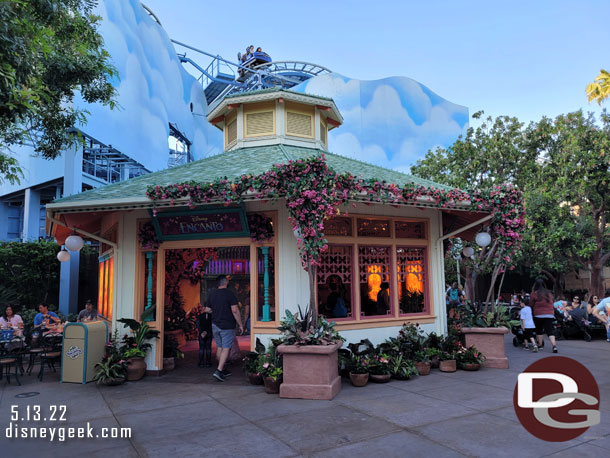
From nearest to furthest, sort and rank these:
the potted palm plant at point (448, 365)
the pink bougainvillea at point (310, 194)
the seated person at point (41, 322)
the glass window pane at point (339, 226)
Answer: the pink bougainvillea at point (310, 194) < the potted palm plant at point (448, 365) < the glass window pane at point (339, 226) < the seated person at point (41, 322)

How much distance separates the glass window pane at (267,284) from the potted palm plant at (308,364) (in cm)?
124

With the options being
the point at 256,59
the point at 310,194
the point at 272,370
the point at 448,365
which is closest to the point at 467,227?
the point at 448,365

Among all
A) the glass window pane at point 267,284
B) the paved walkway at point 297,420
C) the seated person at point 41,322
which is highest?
the glass window pane at point 267,284

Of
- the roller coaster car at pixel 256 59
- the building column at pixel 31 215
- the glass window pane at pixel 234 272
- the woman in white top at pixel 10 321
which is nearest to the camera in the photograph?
the woman in white top at pixel 10 321

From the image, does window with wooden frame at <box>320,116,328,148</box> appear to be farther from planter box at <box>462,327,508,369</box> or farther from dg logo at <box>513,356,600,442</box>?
dg logo at <box>513,356,600,442</box>

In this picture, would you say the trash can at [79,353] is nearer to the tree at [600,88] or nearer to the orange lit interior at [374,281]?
the orange lit interior at [374,281]

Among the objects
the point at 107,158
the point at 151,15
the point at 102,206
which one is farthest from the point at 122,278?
the point at 151,15

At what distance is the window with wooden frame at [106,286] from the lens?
9.52m

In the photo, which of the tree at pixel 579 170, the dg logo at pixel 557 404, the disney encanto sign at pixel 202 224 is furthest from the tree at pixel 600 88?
the disney encanto sign at pixel 202 224

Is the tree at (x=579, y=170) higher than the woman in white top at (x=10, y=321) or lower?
higher

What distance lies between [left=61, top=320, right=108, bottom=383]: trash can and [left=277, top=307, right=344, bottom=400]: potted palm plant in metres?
3.68


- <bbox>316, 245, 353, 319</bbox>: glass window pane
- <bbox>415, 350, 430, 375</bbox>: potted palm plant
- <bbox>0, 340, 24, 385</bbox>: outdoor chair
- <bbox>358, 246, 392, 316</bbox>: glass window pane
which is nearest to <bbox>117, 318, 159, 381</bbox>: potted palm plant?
<bbox>0, 340, 24, 385</bbox>: outdoor chair

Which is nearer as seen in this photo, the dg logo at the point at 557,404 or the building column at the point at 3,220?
the dg logo at the point at 557,404

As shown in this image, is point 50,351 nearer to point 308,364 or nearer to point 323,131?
point 308,364
